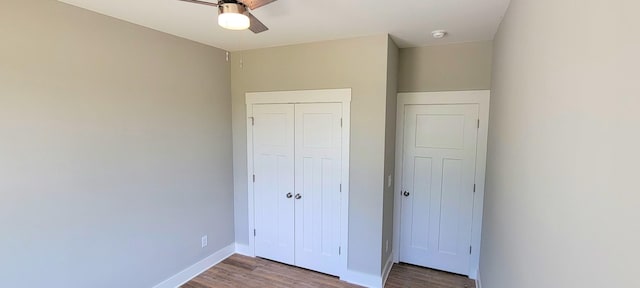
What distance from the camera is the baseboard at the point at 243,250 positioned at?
371cm

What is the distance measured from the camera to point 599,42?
71 cm

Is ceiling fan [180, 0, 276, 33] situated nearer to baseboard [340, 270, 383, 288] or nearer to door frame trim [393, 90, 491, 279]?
door frame trim [393, 90, 491, 279]

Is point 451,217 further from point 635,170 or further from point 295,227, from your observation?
point 635,170

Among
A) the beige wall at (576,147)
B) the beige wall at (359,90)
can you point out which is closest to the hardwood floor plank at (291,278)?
the beige wall at (359,90)

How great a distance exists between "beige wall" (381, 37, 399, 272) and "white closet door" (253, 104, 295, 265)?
1056 mm

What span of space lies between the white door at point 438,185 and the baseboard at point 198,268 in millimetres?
2152

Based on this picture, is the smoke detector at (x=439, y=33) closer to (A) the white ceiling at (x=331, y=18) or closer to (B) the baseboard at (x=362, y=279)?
(A) the white ceiling at (x=331, y=18)

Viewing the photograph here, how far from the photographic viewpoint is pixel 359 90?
9.57 ft

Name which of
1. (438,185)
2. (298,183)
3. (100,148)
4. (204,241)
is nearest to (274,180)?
(298,183)

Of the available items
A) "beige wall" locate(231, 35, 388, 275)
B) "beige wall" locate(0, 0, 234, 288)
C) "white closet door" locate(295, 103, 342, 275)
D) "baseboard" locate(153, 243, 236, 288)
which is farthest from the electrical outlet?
"beige wall" locate(231, 35, 388, 275)

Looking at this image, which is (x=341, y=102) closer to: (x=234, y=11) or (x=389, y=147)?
(x=389, y=147)

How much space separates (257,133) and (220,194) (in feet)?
2.83

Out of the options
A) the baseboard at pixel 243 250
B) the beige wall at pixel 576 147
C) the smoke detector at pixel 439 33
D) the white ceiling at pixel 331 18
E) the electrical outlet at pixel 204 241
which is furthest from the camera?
the baseboard at pixel 243 250

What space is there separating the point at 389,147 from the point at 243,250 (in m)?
2.28
